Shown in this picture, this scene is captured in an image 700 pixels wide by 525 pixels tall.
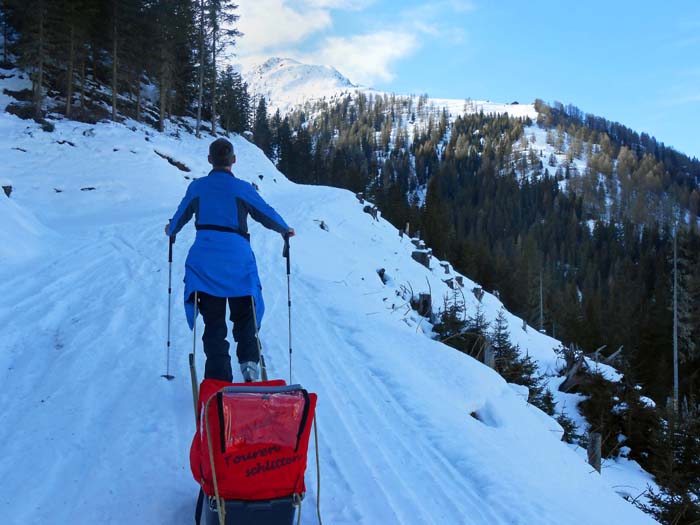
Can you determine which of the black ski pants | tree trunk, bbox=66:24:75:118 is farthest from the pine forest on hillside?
the black ski pants

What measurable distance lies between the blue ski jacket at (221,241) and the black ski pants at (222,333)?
10 cm

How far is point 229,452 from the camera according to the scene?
2.28 meters

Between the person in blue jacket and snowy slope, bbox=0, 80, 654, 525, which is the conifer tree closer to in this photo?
snowy slope, bbox=0, 80, 654, 525

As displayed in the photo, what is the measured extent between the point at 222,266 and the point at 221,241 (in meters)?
0.20

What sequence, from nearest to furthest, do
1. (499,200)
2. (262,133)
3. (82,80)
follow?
(82,80)
(262,133)
(499,200)

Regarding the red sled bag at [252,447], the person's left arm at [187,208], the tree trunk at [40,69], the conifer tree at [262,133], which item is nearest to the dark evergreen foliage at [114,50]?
the tree trunk at [40,69]

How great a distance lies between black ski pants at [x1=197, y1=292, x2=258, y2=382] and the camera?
139 inches

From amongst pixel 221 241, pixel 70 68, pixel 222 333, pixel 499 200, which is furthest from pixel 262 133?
pixel 222 333

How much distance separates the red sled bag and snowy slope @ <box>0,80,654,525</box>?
764 mm

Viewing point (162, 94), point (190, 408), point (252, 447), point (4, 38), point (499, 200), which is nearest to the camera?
A: point (252, 447)

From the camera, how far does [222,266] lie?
11.7 feet

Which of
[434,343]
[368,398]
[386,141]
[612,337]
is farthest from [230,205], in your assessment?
[386,141]

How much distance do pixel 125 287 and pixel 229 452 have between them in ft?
21.5

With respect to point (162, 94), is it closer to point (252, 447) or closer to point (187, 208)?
point (187, 208)
